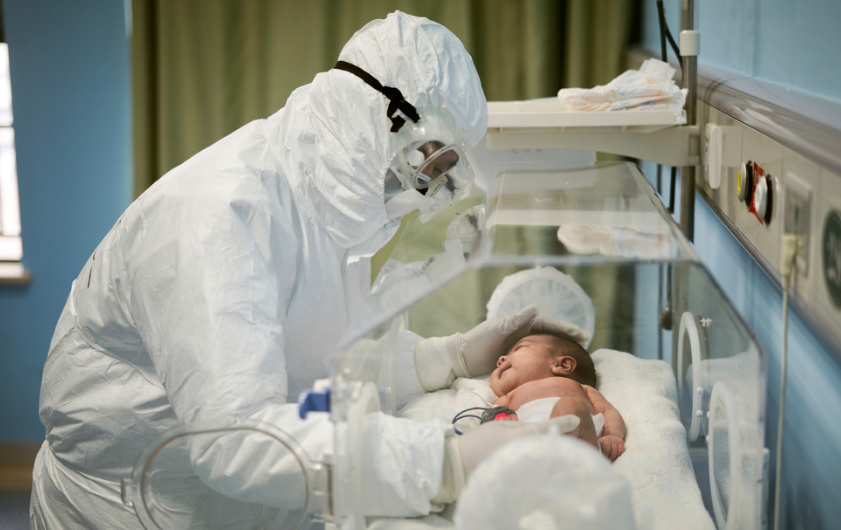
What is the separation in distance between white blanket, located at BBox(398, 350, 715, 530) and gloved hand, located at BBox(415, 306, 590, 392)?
1.4 inches

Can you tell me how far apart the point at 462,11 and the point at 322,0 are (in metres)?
0.54

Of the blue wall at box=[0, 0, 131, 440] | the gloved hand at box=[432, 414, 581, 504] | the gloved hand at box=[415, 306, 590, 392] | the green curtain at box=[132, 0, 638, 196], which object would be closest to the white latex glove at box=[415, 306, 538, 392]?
the gloved hand at box=[415, 306, 590, 392]

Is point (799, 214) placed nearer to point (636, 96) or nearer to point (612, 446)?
point (612, 446)

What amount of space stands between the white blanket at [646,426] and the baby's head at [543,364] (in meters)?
0.03

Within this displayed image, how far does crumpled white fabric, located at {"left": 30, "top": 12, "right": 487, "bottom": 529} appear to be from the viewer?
1.16m

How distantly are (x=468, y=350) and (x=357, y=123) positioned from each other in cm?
A: 58

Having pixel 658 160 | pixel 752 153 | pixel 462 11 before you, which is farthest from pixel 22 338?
pixel 752 153

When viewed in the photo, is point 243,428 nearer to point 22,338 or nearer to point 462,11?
point 462,11

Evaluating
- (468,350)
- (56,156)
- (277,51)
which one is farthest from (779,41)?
(56,156)

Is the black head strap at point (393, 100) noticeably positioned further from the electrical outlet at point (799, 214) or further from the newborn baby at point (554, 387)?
the electrical outlet at point (799, 214)

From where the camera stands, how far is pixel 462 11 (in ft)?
8.99

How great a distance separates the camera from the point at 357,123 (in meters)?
1.36

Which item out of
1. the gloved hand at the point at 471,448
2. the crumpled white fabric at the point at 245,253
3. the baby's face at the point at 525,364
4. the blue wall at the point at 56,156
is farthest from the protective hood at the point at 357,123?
the blue wall at the point at 56,156

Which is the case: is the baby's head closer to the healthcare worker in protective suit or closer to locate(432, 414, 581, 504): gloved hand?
the healthcare worker in protective suit
